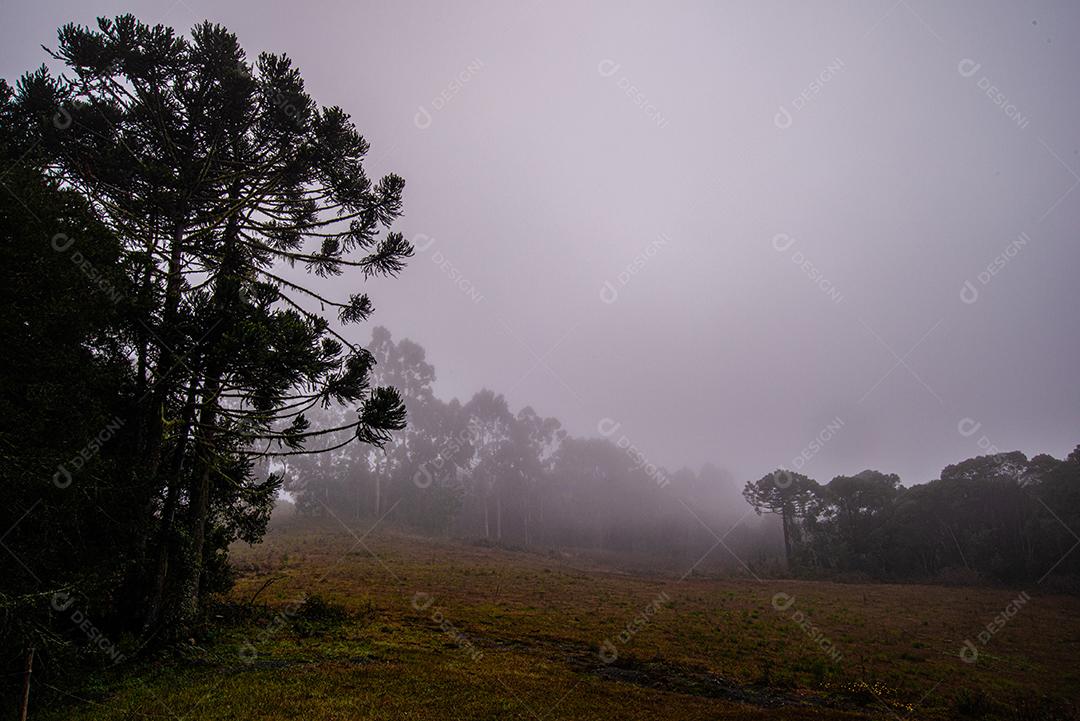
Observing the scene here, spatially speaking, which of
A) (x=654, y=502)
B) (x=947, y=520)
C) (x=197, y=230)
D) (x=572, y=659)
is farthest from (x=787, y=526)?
(x=197, y=230)

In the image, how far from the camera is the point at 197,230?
10.1 meters

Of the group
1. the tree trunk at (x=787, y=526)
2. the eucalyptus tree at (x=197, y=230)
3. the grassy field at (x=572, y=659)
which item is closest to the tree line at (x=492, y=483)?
the tree trunk at (x=787, y=526)

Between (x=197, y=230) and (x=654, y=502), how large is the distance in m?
81.0

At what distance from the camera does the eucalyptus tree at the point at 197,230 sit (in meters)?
8.98

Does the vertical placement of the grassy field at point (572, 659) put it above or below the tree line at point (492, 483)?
below

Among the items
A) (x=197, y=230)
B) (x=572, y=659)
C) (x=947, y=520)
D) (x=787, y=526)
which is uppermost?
(x=197, y=230)

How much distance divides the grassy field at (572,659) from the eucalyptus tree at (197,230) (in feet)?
10.2

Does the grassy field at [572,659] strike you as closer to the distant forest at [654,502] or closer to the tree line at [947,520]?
the tree line at [947,520]

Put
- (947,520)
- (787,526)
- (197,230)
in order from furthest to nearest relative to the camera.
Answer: (787,526) → (947,520) → (197,230)

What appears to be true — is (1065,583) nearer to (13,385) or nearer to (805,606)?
(805,606)

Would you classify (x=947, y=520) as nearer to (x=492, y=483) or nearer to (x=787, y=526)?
(x=787, y=526)

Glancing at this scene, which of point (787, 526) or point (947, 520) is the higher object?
point (947, 520)

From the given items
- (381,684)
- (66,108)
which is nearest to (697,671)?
(381,684)

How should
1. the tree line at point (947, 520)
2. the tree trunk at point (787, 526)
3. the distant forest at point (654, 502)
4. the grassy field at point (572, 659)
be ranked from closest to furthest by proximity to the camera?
the grassy field at point (572, 659) → the tree line at point (947, 520) → the distant forest at point (654, 502) → the tree trunk at point (787, 526)
